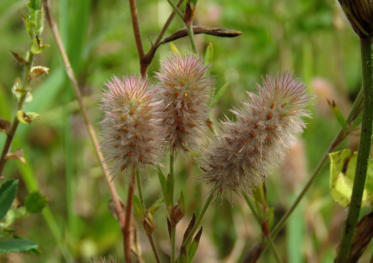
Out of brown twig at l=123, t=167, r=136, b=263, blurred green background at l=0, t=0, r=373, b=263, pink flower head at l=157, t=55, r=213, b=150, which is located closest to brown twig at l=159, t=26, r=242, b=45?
pink flower head at l=157, t=55, r=213, b=150

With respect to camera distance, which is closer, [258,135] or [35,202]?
[258,135]

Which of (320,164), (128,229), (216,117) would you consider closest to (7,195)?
(128,229)

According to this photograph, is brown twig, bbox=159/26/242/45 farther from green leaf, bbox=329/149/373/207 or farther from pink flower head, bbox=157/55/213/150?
green leaf, bbox=329/149/373/207

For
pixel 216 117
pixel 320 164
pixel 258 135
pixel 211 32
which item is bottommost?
pixel 216 117

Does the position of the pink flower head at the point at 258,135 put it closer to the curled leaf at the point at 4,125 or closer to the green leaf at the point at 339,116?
the green leaf at the point at 339,116

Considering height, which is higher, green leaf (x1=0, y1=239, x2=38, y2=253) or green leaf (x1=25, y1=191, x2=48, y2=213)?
green leaf (x1=25, y1=191, x2=48, y2=213)

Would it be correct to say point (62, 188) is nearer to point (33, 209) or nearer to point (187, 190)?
point (187, 190)

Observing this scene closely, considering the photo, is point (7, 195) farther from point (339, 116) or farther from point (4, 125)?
point (339, 116)

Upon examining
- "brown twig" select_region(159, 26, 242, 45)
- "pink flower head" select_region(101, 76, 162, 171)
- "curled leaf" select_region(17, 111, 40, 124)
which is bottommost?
"pink flower head" select_region(101, 76, 162, 171)

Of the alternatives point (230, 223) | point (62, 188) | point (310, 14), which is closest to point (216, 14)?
point (310, 14)
